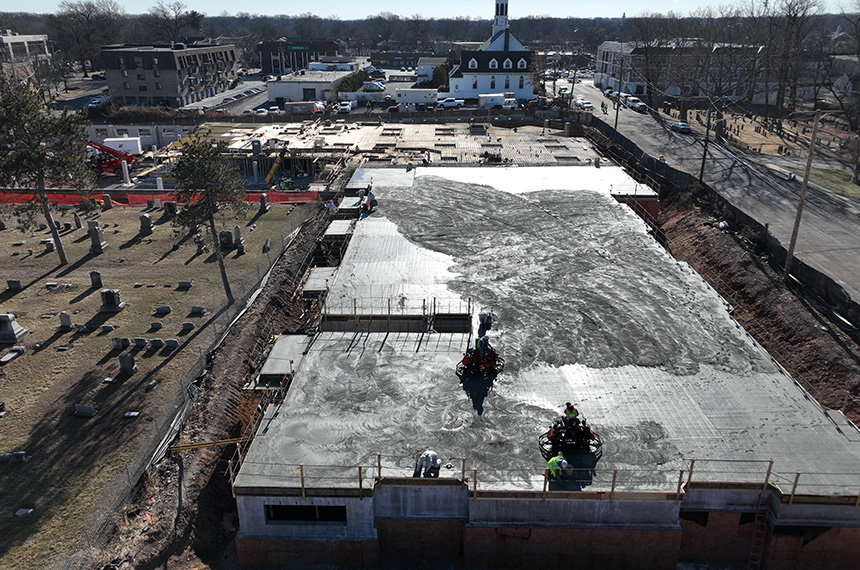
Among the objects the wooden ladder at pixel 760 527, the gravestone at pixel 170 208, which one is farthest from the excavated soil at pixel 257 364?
the gravestone at pixel 170 208

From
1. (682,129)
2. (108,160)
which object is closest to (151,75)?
(108,160)

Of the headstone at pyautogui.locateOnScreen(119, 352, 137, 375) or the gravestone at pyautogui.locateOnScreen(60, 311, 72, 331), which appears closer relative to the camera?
the headstone at pyautogui.locateOnScreen(119, 352, 137, 375)

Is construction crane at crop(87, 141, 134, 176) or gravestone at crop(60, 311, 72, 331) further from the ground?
construction crane at crop(87, 141, 134, 176)

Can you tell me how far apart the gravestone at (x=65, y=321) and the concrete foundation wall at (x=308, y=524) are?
57.2ft

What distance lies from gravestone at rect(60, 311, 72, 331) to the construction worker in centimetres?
2372

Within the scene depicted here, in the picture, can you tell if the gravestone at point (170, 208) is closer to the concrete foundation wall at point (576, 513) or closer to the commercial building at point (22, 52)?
the concrete foundation wall at point (576, 513)

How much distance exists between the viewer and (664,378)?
2052cm

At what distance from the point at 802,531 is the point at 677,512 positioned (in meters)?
3.30

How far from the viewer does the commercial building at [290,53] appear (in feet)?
409

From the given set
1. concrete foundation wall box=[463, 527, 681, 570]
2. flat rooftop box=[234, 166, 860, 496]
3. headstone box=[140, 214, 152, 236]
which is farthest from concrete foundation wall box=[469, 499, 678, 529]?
headstone box=[140, 214, 152, 236]

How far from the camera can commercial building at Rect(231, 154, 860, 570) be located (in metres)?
15.8

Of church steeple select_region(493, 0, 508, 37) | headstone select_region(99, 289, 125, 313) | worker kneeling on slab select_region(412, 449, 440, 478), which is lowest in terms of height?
headstone select_region(99, 289, 125, 313)

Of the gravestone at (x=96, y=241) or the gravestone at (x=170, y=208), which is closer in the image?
the gravestone at (x=96, y=241)

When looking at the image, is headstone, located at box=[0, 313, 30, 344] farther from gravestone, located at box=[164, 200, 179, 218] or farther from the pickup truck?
the pickup truck
